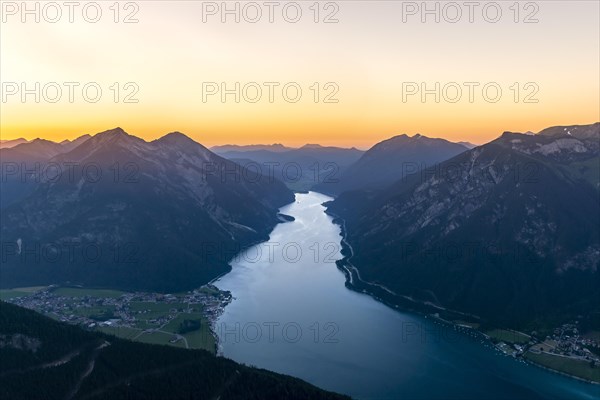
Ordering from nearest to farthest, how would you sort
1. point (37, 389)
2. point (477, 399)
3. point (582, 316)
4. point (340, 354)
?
1. point (37, 389)
2. point (477, 399)
3. point (340, 354)
4. point (582, 316)

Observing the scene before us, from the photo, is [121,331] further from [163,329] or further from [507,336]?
[507,336]

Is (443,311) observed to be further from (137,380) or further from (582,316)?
(137,380)

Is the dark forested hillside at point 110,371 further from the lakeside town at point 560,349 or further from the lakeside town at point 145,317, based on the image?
the lakeside town at point 560,349

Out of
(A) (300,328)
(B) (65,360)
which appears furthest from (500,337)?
(B) (65,360)

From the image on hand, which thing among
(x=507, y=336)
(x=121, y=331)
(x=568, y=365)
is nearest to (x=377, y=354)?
(x=507, y=336)

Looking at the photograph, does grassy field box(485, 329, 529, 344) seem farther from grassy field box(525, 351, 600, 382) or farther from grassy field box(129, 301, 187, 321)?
grassy field box(129, 301, 187, 321)

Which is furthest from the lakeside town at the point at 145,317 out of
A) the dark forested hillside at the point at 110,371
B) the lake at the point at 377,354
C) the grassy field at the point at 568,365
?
the grassy field at the point at 568,365
